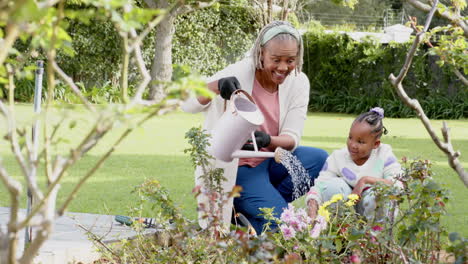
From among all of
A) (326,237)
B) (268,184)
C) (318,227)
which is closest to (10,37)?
(326,237)

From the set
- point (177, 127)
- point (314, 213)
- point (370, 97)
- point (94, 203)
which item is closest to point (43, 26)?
point (314, 213)

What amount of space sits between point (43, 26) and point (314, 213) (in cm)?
220

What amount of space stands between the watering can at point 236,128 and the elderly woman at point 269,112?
3.1 inches

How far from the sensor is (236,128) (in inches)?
135

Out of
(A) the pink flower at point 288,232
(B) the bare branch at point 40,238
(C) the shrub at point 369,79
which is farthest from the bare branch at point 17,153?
(C) the shrub at point 369,79

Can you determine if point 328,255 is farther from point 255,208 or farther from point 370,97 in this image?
point 370,97

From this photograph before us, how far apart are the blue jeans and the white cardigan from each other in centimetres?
12

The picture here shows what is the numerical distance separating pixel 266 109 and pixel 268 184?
1.34 ft

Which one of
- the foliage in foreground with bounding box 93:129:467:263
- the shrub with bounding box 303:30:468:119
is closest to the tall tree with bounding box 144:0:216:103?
the shrub with bounding box 303:30:468:119

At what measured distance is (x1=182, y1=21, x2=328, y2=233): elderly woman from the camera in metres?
3.70

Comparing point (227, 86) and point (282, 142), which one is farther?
point (282, 142)

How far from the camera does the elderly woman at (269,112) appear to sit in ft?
12.1

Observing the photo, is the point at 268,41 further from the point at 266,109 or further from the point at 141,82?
the point at 141,82

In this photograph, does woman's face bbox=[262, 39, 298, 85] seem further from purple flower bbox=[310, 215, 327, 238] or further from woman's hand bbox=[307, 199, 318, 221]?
purple flower bbox=[310, 215, 327, 238]
